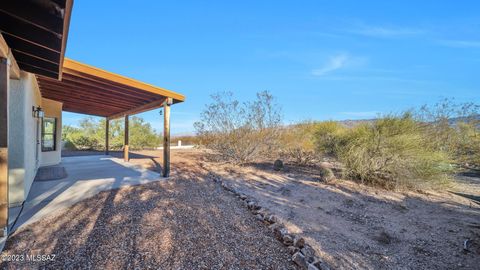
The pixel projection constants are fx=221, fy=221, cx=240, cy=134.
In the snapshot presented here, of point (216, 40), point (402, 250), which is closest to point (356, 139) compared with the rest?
point (402, 250)

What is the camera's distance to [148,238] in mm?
2859

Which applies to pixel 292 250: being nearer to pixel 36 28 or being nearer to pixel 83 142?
pixel 36 28

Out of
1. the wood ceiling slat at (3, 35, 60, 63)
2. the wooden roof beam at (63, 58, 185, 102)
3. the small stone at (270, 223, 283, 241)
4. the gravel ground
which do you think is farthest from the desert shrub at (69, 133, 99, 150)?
the small stone at (270, 223, 283, 241)

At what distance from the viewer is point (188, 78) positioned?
17.7 m

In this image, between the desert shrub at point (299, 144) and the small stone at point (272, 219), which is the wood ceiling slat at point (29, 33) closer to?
the small stone at point (272, 219)

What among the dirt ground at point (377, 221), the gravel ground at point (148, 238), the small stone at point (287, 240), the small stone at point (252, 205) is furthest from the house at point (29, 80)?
the dirt ground at point (377, 221)

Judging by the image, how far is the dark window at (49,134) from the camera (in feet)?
26.6

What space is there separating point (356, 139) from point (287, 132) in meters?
3.10

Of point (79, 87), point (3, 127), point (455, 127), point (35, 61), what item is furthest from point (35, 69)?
point (455, 127)

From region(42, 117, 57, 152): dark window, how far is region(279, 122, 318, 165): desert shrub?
8941 millimetres

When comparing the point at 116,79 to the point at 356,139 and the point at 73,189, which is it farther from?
the point at 356,139

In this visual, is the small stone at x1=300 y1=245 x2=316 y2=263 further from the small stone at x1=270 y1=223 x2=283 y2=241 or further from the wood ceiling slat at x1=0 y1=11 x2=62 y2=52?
the wood ceiling slat at x1=0 y1=11 x2=62 y2=52

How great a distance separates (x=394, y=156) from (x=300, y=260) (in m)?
5.19

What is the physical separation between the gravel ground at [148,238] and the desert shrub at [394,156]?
4403 millimetres
